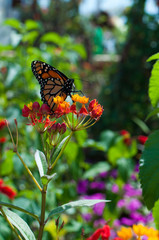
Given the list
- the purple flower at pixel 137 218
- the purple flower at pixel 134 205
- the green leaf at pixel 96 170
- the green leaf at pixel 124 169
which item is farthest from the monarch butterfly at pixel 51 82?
the purple flower at pixel 134 205

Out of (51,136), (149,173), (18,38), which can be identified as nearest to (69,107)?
(51,136)

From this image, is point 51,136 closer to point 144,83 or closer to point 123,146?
point 123,146

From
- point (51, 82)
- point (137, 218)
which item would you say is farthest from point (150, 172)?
point (137, 218)

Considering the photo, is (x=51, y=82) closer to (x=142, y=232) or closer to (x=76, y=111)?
(x=76, y=111)

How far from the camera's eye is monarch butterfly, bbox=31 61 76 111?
2.60 feet

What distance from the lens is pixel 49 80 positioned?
88cm

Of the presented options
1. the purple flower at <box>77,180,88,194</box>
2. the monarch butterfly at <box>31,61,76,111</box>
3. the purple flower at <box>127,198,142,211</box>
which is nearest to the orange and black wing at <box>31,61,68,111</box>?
the monarch butterfly at <box>31,61,76,111</box>

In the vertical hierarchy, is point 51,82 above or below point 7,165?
above

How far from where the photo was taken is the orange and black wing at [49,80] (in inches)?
31.8

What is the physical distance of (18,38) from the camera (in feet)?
5.73

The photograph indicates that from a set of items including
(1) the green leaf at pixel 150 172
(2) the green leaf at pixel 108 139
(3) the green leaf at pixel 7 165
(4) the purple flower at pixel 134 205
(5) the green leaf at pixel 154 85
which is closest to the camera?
(1) the green leaf at pixel 150 172

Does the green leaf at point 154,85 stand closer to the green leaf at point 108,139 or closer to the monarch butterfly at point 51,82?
the monarch butterfly at point 51,82

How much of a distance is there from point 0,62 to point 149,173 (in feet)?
4.88

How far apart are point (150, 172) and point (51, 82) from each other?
1.35ft
